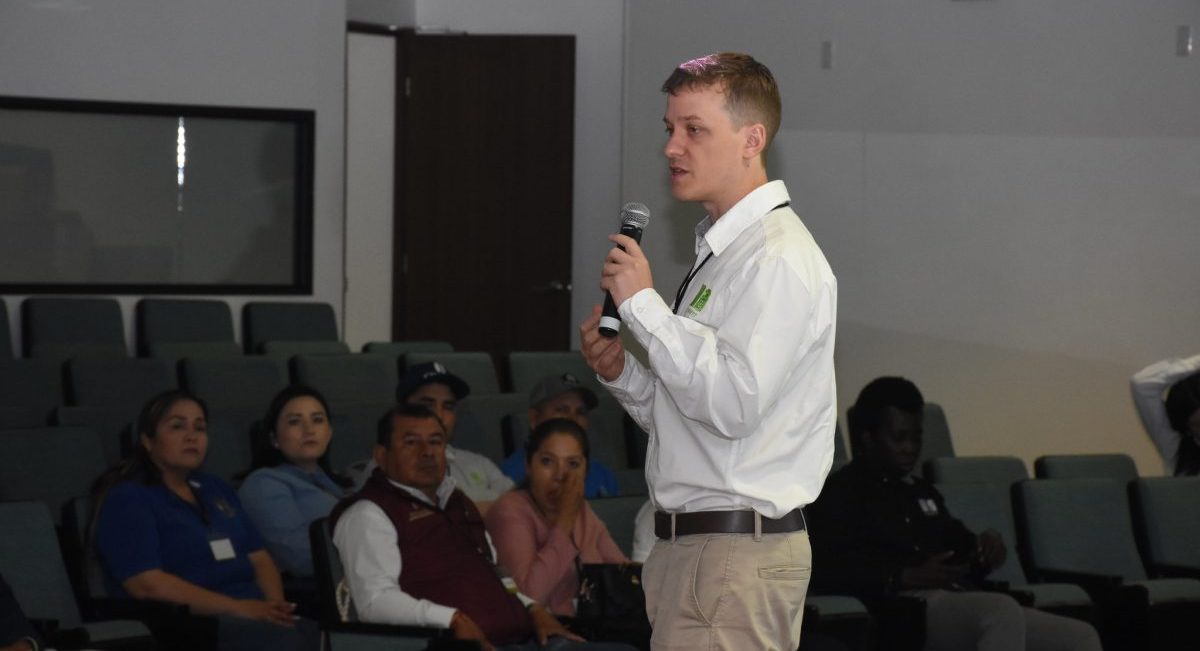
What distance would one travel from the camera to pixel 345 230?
963 cm

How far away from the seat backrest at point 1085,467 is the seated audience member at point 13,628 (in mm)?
3586

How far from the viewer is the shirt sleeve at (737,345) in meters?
1.96

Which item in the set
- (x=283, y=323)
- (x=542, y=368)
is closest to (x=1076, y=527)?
(x=542, y=368)

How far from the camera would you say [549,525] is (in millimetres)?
4379

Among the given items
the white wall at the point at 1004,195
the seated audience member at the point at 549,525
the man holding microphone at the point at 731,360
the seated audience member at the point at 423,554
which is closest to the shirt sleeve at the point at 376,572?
the seated audience member at the point at 423,554

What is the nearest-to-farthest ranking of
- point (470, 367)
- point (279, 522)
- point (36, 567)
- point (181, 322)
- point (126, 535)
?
1. point (36, 567)
2. point (126, 535)
3. point (279, 522)
4. point (470, 367)
5. point (181, 322)

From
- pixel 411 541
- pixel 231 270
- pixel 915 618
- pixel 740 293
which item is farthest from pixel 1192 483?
pixel 231 270

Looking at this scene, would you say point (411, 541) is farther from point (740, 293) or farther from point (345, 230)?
point (345, 230)

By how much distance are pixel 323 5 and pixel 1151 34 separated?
477 cm

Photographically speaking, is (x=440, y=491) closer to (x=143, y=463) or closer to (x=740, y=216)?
(x=143, y=463)

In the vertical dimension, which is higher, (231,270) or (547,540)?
(231,270)

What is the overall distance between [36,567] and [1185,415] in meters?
4.10

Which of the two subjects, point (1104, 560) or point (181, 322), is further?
point (181, 322)

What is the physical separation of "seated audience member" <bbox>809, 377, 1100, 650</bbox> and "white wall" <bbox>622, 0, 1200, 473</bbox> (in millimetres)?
2498
